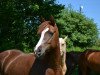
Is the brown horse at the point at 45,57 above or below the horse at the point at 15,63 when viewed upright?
above

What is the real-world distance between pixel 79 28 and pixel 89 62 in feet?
76.2

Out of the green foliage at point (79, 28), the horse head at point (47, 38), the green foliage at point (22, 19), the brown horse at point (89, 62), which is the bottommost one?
the green foliage at point (79, 28)

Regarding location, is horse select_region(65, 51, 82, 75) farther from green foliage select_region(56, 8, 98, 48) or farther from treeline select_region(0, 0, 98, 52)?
green foliage select_region(56, 8, 98, 48)

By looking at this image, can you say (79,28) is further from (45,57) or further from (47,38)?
(47,38)

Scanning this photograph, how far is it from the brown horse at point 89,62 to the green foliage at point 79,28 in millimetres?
18531

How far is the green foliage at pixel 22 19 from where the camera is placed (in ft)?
56.1

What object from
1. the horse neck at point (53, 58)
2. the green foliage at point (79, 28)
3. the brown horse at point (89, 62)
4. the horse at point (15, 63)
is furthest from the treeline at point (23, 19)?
the green foliage at point (79, 28)

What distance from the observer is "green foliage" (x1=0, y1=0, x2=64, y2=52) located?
56.1ft

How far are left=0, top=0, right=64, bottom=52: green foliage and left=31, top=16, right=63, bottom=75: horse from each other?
11.1m

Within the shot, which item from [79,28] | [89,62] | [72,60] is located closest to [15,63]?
[72,60]

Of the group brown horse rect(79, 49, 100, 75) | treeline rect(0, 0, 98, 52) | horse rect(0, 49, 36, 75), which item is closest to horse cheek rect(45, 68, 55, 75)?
horse rect(0, 49, 36, 75)

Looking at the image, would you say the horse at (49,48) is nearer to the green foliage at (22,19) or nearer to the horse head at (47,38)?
the horse head at (47,38)

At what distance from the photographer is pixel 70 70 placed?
37.0 feet

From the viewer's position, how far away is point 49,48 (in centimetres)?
555
